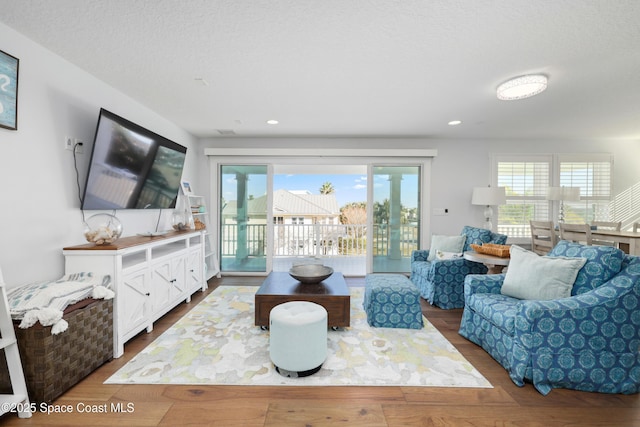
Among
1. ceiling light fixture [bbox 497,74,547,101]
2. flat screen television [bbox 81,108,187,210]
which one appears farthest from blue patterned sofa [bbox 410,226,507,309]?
flat screen television [bbox 81,108,187,210]

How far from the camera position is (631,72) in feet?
7.61

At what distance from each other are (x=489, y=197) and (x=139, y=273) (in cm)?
471

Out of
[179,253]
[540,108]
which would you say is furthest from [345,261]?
[540,108]

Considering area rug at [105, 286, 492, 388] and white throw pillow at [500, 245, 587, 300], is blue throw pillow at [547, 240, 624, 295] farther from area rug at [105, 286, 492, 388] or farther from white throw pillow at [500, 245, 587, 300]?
area rug at [105, 286, 492, 388]

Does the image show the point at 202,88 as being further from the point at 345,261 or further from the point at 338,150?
the point at 345,261

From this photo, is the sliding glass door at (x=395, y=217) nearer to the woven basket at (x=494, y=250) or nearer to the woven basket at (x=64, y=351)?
the woven basket at (x=494, y=250)

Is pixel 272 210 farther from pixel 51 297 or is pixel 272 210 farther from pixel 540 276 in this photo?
pixel 540 276

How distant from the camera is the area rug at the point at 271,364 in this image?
1.85 metres

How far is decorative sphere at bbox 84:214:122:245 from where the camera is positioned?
2238 millimetres

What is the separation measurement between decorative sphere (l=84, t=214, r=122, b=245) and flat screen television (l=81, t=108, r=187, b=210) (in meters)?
0.13

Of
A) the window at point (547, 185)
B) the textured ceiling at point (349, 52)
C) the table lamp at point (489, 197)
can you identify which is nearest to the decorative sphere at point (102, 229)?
the textured ceiling at point (349, 52)

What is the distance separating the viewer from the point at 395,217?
15.5 feet

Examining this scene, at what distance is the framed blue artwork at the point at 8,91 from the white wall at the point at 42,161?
6 centimetres

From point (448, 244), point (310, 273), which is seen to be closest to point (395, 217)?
→ point (448, 244)
